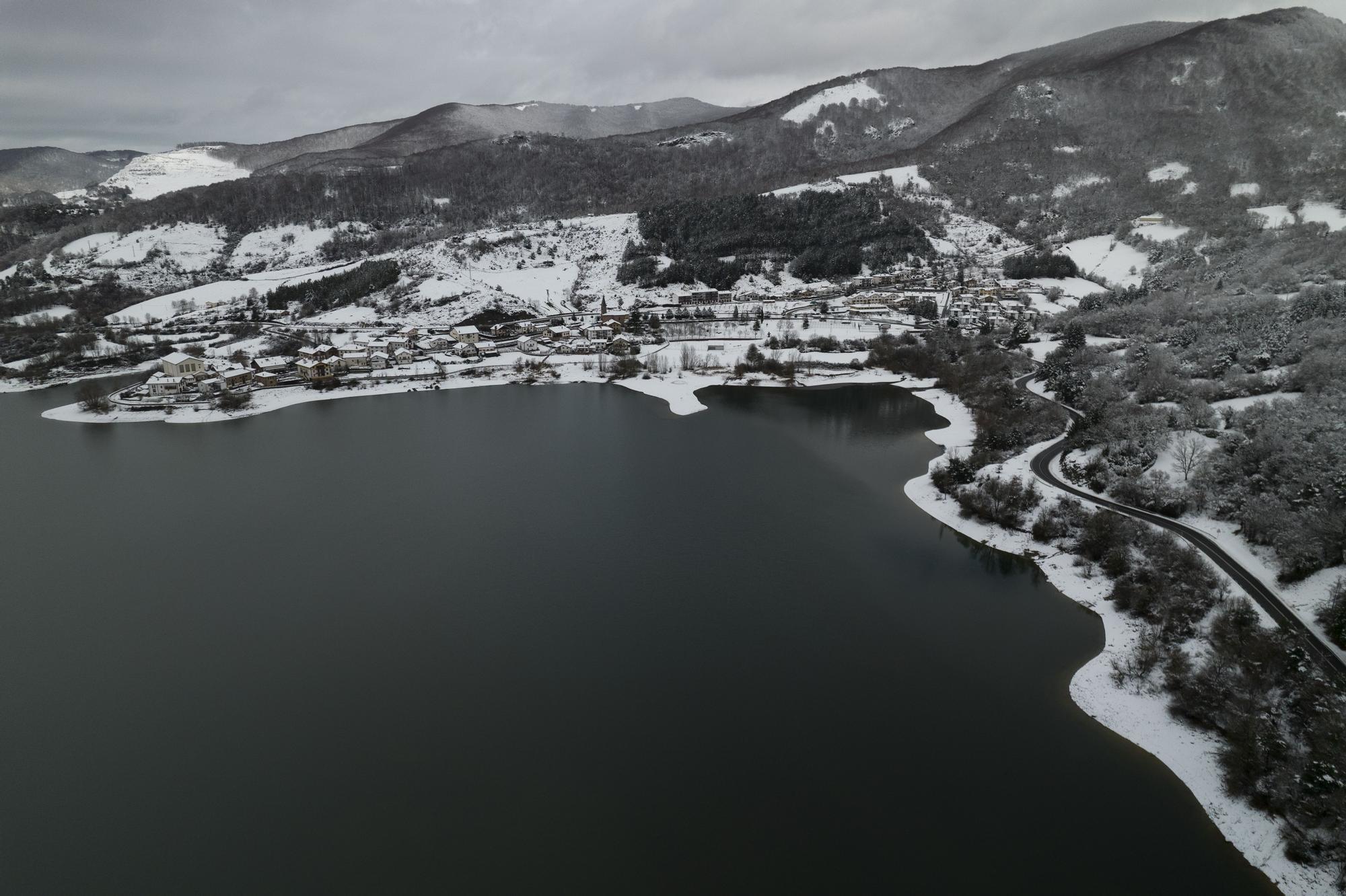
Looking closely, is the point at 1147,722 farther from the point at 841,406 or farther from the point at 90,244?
the point at 90,244

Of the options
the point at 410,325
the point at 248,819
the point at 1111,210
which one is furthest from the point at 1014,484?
the point at 1111,210

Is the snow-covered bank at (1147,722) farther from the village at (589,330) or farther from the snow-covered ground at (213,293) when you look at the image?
the snow-covered ground at (213,293)

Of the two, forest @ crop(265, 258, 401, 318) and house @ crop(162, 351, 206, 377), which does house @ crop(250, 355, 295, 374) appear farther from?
forest @ crop(265, 258, 401, 318)

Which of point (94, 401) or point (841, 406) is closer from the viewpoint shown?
point (94, 401)

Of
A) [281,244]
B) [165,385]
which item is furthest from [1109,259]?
[281,244]

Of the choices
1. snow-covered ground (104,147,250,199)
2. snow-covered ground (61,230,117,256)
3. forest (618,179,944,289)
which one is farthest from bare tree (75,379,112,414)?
snow-covered ground (104,147,250,199)
